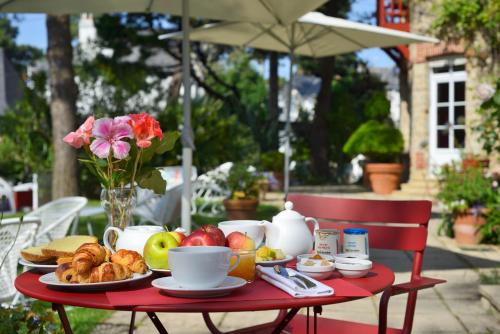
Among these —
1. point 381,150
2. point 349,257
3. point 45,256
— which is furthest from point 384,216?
point 381,150

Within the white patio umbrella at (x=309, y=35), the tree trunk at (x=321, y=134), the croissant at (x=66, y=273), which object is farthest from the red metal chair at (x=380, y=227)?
the tree trunk at (x=321, y=134)

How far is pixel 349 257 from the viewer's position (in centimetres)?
223

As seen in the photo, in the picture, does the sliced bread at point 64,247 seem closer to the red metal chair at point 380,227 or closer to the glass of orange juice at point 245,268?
the glass of orange juice at point 245,268

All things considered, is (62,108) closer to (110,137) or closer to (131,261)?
(110,137)

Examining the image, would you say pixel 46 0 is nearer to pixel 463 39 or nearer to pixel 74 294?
pixel 74 294

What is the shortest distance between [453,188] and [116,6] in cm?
446

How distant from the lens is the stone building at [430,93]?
46.4 ft

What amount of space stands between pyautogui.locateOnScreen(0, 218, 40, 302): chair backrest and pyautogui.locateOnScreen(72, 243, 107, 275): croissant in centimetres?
170

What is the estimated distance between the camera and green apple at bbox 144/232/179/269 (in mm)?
1944

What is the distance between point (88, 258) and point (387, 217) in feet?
4.55

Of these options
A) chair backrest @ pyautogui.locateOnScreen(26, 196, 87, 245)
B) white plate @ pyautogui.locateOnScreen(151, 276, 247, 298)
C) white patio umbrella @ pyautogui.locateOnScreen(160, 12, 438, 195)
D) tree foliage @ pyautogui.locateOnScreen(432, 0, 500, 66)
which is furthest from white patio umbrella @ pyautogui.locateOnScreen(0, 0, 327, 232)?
tree foliage @ pyautogui.locateOnScreen(432, 0, 500, 66)

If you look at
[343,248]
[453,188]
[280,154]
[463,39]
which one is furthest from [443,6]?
[343,248]

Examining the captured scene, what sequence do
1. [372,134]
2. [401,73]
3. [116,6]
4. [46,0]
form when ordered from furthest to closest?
[401,73]
[372,134]
[116,6]
[46,0]

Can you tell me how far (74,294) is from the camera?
1.79 m
